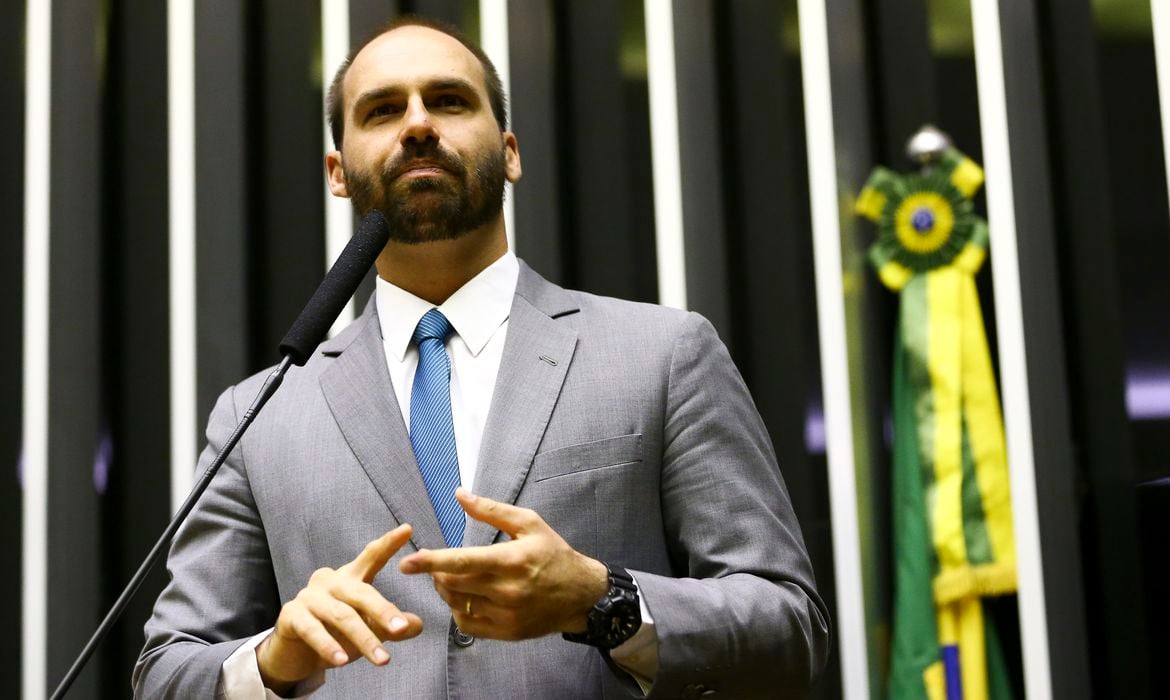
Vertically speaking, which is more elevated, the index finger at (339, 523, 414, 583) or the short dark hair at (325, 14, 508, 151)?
the short dark hair at (325, 14, 508, 151)

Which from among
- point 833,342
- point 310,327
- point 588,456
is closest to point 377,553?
point 310,327

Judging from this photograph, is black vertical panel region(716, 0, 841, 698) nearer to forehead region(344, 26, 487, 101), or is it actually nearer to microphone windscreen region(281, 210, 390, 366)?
forehead region(344, 26, 487, 101)

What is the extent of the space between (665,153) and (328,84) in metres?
0.80

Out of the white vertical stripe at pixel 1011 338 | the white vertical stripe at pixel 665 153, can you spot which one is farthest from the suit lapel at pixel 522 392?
the white vertical stripe at pixel 1011 338

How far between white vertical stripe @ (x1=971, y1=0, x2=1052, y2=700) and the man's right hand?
173 cm

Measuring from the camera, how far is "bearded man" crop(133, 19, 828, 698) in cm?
137

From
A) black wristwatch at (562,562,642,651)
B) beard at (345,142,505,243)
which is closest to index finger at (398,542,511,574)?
black wristwatch at (562,562,642,651)

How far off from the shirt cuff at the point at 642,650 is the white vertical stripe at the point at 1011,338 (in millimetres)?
1471


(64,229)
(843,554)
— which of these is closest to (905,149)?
(843,554)

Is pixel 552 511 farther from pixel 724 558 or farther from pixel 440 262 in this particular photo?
pixel 440 262

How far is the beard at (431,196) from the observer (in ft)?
5.87

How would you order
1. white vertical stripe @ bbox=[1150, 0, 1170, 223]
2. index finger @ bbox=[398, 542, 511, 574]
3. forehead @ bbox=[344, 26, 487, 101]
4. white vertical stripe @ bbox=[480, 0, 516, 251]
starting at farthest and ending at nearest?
white vertical stripe @ bbox=[480, 0, 516, 251], white vertical stripe @ bbox=[1150, 0, 1170, 223], forehead @ bbox=[344, 26, 487, 101], index finger @ bbox=[398, 542, 511, 574]

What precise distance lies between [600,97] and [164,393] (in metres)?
1.19

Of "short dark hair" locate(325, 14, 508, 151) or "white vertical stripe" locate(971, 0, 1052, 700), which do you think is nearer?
"short dark hair" locate(325, 14, 508, 151)
